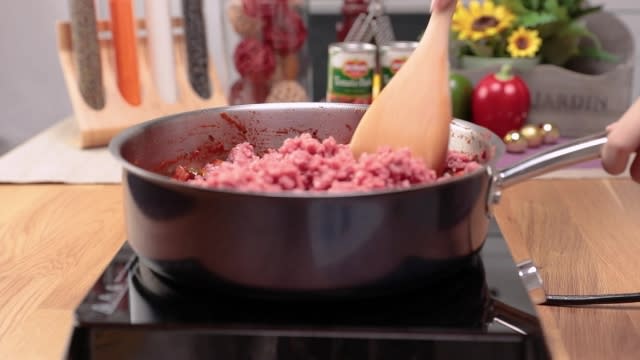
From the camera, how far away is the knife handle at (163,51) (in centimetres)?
183

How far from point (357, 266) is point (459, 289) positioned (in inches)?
4.6

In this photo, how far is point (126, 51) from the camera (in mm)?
1801

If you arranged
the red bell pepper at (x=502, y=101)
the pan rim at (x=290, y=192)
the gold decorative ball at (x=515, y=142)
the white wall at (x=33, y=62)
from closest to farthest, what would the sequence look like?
the pan rim at (x=290, y=192), the gold decorative ball at (x=515, y=142), the red bell pepper at (x=502, y=101), the white wall at (x=33, y=62)

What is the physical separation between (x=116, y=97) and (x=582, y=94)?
98 centimetres

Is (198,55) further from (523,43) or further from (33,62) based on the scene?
(33,62)

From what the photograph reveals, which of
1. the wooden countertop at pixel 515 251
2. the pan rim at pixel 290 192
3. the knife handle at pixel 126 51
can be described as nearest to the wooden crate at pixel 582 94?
the wooden countertop at pixel 515 251

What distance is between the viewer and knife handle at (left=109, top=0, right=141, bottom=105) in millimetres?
1773

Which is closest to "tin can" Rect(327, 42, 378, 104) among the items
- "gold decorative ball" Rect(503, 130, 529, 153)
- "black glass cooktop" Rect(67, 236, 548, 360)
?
"gold decorative ball" Rect(503, 130, 529, 153)

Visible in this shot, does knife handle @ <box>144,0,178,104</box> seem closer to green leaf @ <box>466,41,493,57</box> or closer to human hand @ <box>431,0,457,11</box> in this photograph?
green leaf @ <box>466,41,493,57</box>

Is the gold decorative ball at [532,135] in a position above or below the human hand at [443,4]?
below

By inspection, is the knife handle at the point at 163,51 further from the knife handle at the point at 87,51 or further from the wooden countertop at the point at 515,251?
the wooden countertop at the point at 515,251

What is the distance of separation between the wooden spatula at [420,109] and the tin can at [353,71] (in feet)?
3.04

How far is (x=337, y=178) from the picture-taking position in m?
0.74

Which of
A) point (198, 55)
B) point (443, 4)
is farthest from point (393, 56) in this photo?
point (443, 4)
